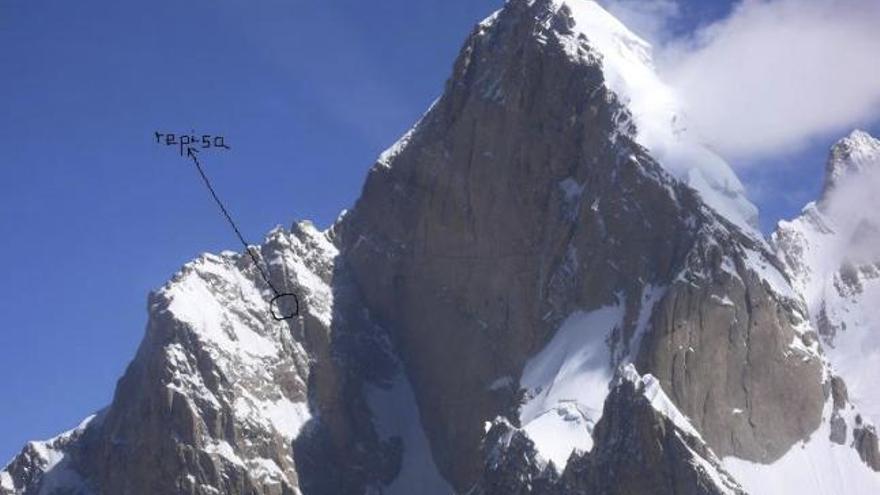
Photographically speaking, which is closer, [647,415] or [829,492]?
[647,415]

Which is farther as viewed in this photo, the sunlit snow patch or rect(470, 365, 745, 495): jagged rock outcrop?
the sunlit snow patch

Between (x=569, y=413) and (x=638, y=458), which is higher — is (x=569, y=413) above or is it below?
above

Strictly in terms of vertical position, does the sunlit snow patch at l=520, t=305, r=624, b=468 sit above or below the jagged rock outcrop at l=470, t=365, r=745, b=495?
above

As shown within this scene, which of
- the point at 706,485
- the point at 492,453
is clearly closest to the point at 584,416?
the point at 492,453

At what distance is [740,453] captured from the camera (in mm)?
191625

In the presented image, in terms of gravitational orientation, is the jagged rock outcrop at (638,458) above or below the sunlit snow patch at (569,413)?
below

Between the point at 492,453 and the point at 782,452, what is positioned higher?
the point at 492,453

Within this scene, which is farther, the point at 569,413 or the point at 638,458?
the point at 569,413

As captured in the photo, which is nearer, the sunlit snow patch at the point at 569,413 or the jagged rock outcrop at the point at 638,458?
the jagged rock outcrop at the point at 638,458

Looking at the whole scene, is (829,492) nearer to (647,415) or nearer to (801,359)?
(801,359)

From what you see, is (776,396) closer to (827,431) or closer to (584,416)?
(827,431)

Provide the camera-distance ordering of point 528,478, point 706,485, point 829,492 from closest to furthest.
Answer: point 706,485, point 528,478, point 829,492

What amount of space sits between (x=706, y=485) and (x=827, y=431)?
30.9 metres

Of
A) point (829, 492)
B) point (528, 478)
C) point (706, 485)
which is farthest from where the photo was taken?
point (829, 492)
